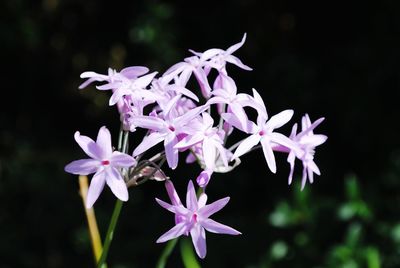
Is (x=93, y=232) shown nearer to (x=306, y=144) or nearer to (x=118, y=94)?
(x=118, y=94)

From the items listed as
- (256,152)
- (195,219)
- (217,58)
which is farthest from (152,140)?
(256,152)

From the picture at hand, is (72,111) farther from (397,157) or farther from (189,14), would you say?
(397,157)

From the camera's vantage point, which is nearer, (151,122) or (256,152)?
(151,122)

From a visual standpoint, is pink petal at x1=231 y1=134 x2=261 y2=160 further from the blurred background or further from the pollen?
the blurred background

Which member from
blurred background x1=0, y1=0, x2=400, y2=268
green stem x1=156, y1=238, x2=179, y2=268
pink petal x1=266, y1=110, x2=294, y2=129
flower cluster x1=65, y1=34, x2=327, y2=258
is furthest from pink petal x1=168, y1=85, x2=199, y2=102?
blurred background x1=0, y1=0, x2=400, y2=268

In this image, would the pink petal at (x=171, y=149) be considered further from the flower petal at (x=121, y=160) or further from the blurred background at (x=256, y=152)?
the blurred background at (x=256, y=152)

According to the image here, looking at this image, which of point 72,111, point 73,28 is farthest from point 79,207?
point 73,28
